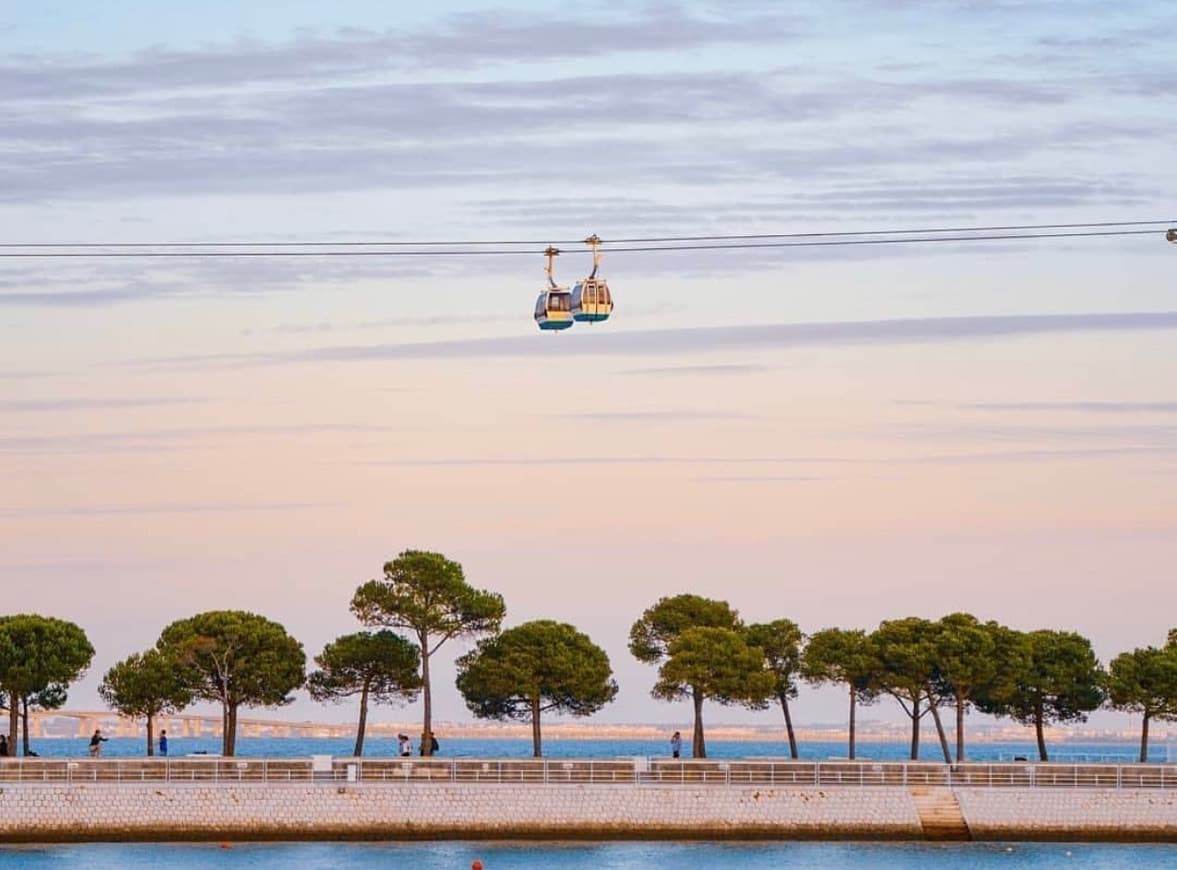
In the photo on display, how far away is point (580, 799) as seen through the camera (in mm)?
70875

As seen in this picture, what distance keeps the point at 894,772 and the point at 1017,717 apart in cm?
2161

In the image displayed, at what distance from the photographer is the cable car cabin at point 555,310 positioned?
161 feet

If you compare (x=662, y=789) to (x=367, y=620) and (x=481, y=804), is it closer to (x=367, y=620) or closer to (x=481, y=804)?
(x=481, y=804)

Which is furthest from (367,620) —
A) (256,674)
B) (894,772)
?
(894,772)

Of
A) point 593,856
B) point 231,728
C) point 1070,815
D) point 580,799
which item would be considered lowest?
point 593,856

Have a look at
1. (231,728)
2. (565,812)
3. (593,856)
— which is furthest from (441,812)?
(231,728)

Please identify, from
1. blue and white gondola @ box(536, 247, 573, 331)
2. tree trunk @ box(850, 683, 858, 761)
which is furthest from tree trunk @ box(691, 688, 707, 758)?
blue and white gondola @ box(536, 247, 573, 331)

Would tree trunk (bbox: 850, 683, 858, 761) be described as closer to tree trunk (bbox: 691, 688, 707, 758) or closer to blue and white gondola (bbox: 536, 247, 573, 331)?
tree trunk (bbox: 691, 688, 707, 758)

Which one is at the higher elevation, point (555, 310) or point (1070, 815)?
point (555, 310)

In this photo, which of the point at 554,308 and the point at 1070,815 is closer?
the point at 554,308

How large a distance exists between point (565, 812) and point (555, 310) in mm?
25822

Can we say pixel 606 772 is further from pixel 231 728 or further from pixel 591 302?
pixel 591 302

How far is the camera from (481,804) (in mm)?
70375

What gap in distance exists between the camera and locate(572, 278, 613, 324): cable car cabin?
48.7m
